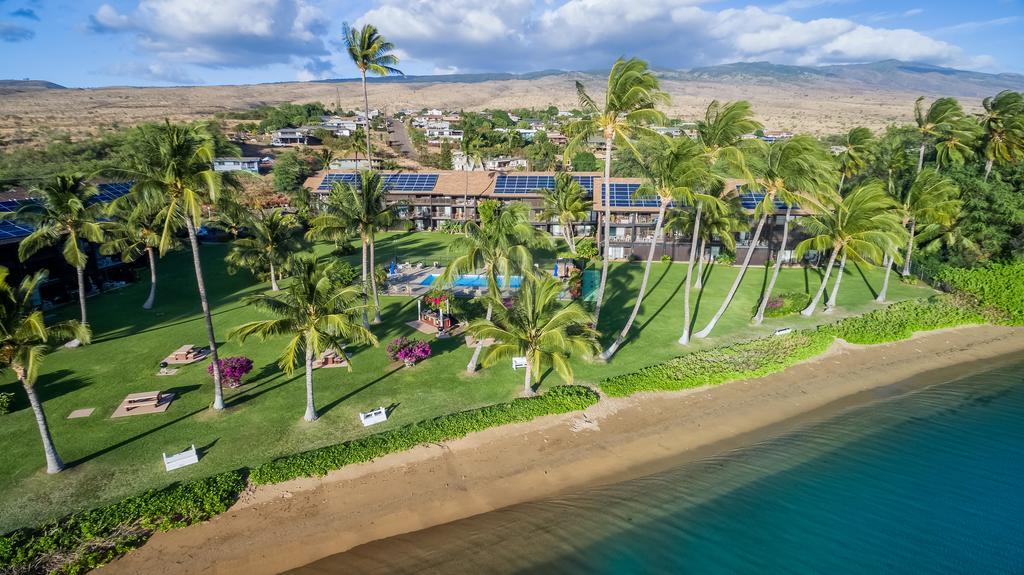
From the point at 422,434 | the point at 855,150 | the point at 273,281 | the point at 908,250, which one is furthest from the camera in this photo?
the point at 855,150

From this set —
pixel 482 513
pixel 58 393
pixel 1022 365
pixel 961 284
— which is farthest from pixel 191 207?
pixel 961 284

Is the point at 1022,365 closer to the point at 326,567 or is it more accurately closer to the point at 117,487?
the point at 326,567

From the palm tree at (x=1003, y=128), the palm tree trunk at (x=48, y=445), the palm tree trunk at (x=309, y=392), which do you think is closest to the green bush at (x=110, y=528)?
the palm tree trunk at (x=48, y=445)

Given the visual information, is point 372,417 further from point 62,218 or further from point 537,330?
point 62,218

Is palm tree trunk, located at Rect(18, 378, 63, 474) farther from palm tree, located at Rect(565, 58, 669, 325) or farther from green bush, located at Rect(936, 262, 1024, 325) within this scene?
green bush, located at Rect(936, 262, 1024, 325)

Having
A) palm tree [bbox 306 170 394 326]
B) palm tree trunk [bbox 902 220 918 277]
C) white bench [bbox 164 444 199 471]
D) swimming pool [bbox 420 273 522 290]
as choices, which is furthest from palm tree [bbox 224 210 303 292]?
palm tree trunk [bbox 902 220 918 277]

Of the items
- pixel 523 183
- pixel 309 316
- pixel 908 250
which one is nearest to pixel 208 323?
pixel 309 316

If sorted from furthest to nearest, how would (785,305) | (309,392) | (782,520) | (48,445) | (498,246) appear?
(785,305)
(498,246)
(309,392)
(48,445)
(782,520)
